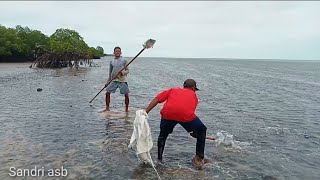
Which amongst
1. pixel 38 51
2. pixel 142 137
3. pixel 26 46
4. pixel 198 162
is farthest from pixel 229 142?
pixel 38 51

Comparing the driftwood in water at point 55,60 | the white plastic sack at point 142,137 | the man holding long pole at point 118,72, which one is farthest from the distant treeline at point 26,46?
the white plastic sack at point 142,137

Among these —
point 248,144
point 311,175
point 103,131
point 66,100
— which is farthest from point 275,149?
point 66,100

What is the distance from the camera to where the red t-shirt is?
283 inches

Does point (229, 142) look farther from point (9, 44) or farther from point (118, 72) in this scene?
point (9, 44)

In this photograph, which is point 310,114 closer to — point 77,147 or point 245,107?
point 245,107

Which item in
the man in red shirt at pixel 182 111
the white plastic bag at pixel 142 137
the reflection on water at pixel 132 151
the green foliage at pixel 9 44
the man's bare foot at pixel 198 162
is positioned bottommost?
the reflection on water at pixel 132 151

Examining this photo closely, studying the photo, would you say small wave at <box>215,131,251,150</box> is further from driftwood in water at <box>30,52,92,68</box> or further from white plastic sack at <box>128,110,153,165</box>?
driftwood in water at <box>30,52,92,68</box>

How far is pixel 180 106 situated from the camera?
719cm

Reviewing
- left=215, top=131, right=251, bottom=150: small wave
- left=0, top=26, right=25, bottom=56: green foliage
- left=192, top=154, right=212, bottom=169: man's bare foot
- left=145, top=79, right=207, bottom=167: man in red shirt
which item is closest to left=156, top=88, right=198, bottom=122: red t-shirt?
left=145, top=79, right=207, bottom=167: man in red shirt

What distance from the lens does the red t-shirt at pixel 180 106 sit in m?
7.20

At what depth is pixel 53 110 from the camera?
1449 centimetres

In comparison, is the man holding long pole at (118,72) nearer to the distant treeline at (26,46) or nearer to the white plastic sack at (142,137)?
the white plastic sack at (142,137)

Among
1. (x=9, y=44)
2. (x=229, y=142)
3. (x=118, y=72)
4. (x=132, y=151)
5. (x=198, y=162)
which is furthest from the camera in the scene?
(x=9, y=44)

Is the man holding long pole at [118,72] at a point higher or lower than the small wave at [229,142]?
higher
